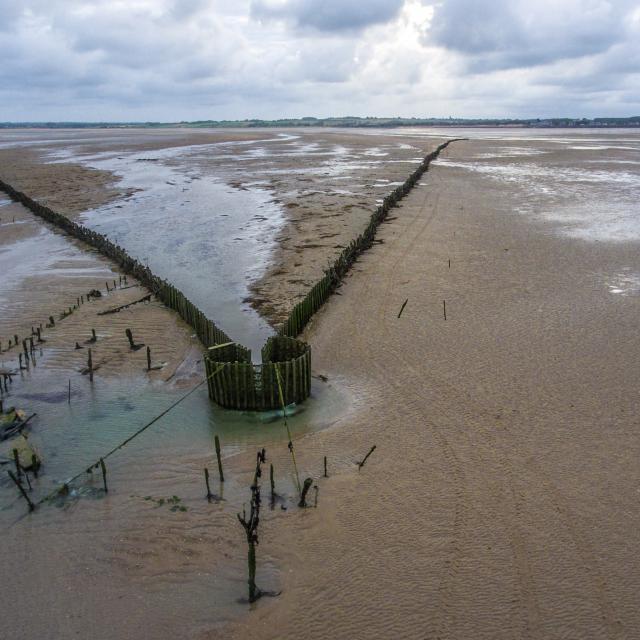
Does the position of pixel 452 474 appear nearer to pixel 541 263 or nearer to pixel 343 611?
pixel 343 611

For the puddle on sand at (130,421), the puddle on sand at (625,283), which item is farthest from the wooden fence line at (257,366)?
the puddle on sand at (625,283)

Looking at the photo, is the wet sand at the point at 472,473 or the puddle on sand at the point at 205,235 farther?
the puddle on sand at the point at 205,235

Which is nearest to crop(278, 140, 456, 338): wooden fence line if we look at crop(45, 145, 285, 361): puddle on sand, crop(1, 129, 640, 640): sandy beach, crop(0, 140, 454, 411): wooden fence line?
crop(0, 140, 454, 411): wooden fence line

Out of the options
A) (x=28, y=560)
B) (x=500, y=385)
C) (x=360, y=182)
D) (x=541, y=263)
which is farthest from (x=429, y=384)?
(x=360, y=182)

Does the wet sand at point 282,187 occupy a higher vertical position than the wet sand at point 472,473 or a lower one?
higher

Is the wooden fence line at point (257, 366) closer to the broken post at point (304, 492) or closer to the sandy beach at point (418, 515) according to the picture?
the sandy beach at point (418, 515)

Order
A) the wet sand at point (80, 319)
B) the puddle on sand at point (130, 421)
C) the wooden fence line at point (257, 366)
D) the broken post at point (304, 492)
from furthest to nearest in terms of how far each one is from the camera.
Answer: the wet sand at point (80, 319) < the wooden fence line at point (257, 366) < the puddle on sand at point (130, 421) < the broken post at point (304, 492)
